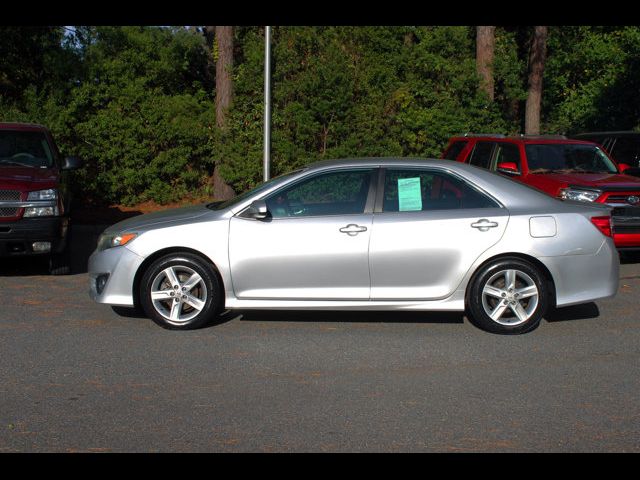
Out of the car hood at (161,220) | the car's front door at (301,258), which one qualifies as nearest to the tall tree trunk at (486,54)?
the car hood at (161,220)

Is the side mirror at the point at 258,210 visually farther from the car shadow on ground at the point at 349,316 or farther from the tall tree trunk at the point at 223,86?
the tall tree trunk at the point at 223,86

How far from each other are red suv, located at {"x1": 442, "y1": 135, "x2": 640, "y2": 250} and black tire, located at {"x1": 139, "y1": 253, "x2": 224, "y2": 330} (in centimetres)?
588

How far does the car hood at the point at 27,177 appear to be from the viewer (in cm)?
1130

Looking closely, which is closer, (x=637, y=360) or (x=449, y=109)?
(x=637, y=360)

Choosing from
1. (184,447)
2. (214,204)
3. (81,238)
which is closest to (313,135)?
(81,238)

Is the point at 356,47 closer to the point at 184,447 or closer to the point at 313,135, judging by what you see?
the point at 313,135

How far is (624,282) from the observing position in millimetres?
11594

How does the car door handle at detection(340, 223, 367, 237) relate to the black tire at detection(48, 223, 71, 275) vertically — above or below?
above

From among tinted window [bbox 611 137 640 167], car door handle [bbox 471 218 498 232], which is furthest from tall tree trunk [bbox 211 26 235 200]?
car door handle [bbox 471 218 498 232]

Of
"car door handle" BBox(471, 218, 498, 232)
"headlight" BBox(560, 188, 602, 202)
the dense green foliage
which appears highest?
the dense green foliage

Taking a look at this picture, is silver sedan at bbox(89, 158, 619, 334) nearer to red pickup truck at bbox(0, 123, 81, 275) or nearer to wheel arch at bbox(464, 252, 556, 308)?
wheel arch at bbox(464, 252, 556, 308)

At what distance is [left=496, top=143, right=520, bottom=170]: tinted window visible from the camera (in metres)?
13.7

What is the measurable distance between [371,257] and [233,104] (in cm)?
1266
